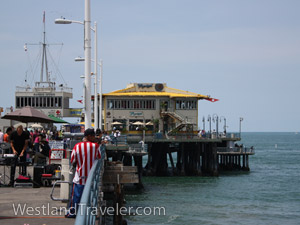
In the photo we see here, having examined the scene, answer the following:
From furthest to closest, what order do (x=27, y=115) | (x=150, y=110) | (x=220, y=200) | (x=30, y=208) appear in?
(x=150, y=110)
(x=220, y=200)
(x=27, y=115)
(x=30, y=208)

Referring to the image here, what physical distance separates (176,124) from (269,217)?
128ft

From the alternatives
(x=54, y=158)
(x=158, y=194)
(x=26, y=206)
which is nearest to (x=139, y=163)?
(x=158, y=194)

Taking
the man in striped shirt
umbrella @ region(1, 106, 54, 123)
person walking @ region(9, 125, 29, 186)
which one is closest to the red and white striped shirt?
the man in striped shirt

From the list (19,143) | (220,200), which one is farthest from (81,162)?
(220,200)

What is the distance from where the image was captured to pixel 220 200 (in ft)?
119

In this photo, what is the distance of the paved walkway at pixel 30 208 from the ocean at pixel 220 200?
1105cm

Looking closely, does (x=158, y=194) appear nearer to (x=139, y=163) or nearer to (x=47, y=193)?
(x=139, y=163)

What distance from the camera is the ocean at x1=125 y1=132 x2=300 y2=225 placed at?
27.7 metres

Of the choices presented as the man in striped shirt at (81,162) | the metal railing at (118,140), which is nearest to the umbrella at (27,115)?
the man in striped shirt at (81,162)

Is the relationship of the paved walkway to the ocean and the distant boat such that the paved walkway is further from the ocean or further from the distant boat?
the distant boat

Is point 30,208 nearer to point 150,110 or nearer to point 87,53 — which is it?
point 87,53

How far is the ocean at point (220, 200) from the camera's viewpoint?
2768 cm

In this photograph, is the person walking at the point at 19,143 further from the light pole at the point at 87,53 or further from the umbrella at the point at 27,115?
the umbrella at the point at 27,115

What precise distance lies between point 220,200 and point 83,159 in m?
26.9
